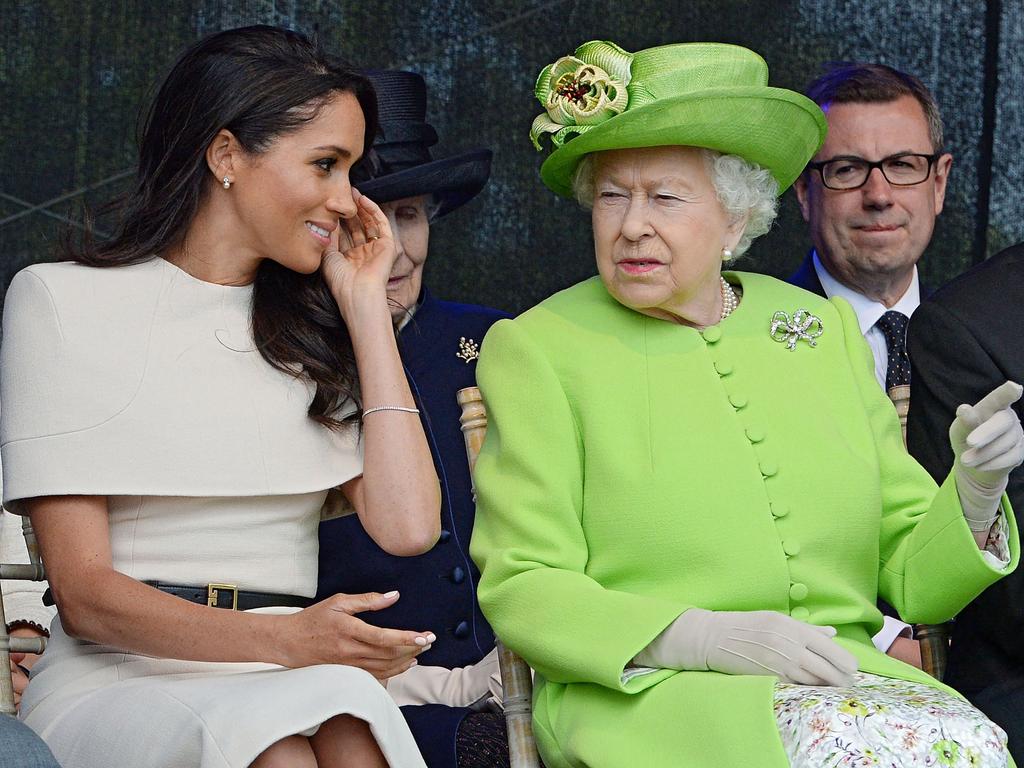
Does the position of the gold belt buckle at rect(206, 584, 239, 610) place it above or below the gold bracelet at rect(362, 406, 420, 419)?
below

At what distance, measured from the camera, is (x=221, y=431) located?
303cm

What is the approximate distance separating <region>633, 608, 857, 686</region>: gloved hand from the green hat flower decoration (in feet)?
2.90

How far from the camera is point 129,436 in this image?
2.96 metres

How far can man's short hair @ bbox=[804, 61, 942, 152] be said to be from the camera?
4.23 metres

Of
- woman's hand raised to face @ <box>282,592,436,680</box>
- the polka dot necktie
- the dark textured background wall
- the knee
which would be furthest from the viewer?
the dark textured background wall

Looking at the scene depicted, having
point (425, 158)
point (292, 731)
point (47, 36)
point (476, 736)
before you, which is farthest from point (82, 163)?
point (292, 731)

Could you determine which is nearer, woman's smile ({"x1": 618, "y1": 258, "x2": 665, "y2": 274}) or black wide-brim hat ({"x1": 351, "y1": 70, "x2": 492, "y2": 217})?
woman's smile ({"x1": 618, "y1": 258, "x2": 665, "y2": 274})

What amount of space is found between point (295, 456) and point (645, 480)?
24.6 inches

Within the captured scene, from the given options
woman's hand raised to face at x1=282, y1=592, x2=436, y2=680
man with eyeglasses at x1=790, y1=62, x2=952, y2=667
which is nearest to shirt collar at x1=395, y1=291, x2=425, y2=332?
man with eyeglasses at x1=790, y1=62, x2=952, y2=667

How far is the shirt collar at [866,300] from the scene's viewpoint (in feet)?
13.8

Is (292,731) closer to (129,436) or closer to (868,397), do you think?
(129,436)

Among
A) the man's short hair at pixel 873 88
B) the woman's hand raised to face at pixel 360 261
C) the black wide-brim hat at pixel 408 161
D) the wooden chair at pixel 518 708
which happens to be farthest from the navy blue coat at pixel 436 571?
the man's short hair at pixel 873 88

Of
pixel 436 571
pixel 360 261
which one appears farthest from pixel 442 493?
pixel 360 261

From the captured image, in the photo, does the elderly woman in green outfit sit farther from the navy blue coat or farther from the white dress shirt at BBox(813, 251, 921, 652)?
the white dress shirt at BBox(813, 251, 921, 652)
